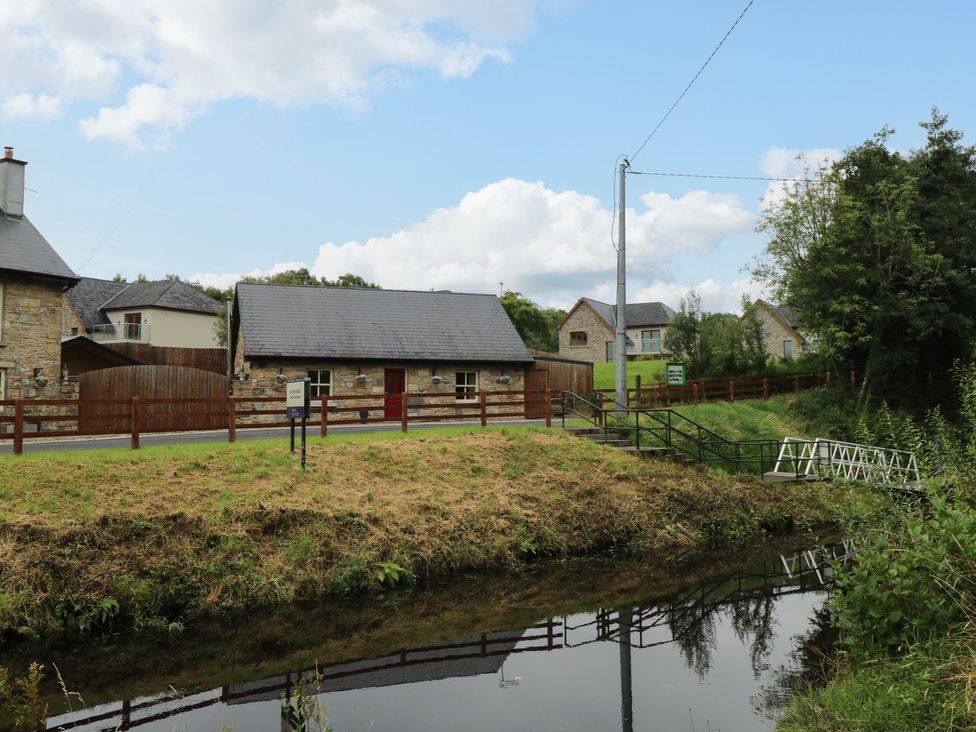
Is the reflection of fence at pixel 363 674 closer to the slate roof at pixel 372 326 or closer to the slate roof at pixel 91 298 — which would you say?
the slate roof at pixel 372 326

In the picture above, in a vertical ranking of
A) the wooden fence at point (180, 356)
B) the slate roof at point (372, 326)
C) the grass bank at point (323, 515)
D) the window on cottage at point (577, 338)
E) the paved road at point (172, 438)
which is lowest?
the grass bank at point (323, 515)

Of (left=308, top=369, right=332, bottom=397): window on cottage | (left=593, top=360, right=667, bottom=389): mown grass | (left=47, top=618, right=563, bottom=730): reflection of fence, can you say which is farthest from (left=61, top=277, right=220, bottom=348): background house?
(left=47, top=618, right=563, bottom=730): reflection of fence

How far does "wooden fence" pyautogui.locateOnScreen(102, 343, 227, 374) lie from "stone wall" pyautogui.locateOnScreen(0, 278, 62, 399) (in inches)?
296

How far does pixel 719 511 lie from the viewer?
55.3 feet

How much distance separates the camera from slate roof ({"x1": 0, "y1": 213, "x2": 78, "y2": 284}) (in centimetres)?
2131

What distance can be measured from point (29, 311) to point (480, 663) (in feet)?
61.8

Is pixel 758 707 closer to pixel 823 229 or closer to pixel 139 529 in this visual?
pixel 139 529

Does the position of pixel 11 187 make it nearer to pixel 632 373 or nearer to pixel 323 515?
pixel 323 515

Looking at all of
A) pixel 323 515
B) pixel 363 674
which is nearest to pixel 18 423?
pixel 323 515

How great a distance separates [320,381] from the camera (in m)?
25.1

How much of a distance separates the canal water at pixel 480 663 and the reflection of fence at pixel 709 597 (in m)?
0.04

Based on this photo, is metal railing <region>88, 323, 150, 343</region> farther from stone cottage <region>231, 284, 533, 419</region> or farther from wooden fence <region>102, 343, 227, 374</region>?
stone cottage <region>231, 284, 533, 419</region>

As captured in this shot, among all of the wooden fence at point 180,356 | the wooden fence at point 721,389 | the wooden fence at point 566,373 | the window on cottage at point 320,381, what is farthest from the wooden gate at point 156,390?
A: the wooden fence at point 721,389

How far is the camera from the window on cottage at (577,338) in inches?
2147
